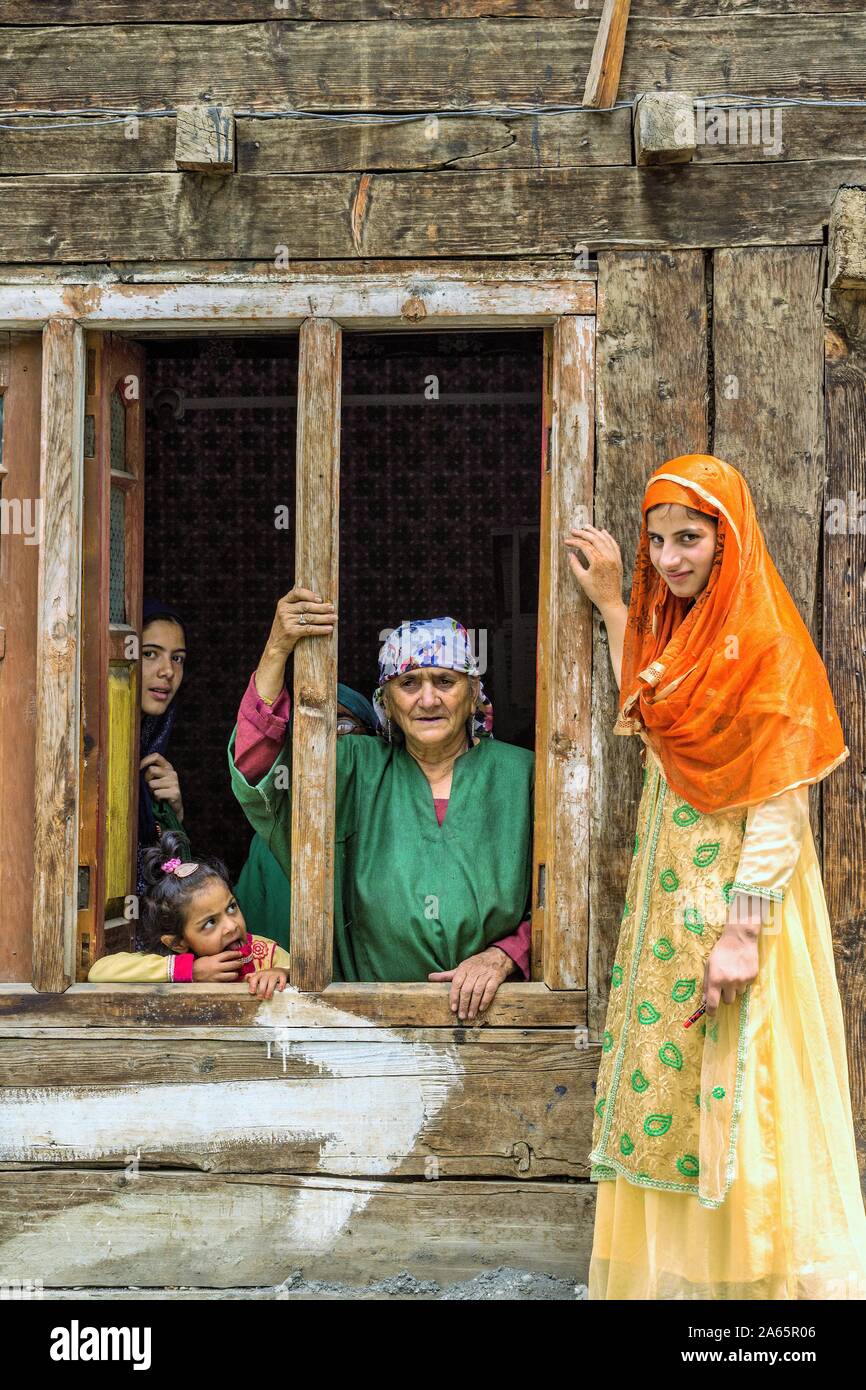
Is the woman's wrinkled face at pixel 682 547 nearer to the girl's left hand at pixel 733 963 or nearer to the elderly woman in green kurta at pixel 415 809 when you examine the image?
the girl's left hand at pixel 733 963

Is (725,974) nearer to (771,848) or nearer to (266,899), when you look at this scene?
(771,848)

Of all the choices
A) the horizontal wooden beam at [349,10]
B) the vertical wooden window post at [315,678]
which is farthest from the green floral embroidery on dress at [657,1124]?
the horizontal wooden beam at [349,10]

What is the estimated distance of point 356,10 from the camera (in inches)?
132

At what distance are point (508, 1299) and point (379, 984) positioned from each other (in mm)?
847

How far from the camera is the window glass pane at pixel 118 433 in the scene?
3.61 metres

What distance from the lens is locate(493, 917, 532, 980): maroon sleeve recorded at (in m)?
3.39

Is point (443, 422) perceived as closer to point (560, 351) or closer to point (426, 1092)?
point (560, 351)

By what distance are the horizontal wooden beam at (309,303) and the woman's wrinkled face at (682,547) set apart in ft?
2.41

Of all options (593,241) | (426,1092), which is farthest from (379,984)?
(593,241)

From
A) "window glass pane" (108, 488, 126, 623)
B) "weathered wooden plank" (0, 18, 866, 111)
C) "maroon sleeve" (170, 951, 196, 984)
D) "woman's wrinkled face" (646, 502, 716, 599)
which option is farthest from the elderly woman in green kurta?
"weathered wooden plank" (0, 18, 866, 111)

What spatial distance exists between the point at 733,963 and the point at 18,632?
206 centimetres

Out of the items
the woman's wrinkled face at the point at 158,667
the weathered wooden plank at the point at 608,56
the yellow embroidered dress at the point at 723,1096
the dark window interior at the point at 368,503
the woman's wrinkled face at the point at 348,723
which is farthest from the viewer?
the dark window interior at the point at 368,503

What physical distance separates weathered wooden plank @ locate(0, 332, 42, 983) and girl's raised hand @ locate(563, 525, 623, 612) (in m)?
1.47

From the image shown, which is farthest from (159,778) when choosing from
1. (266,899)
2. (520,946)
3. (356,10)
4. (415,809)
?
(356,10)
